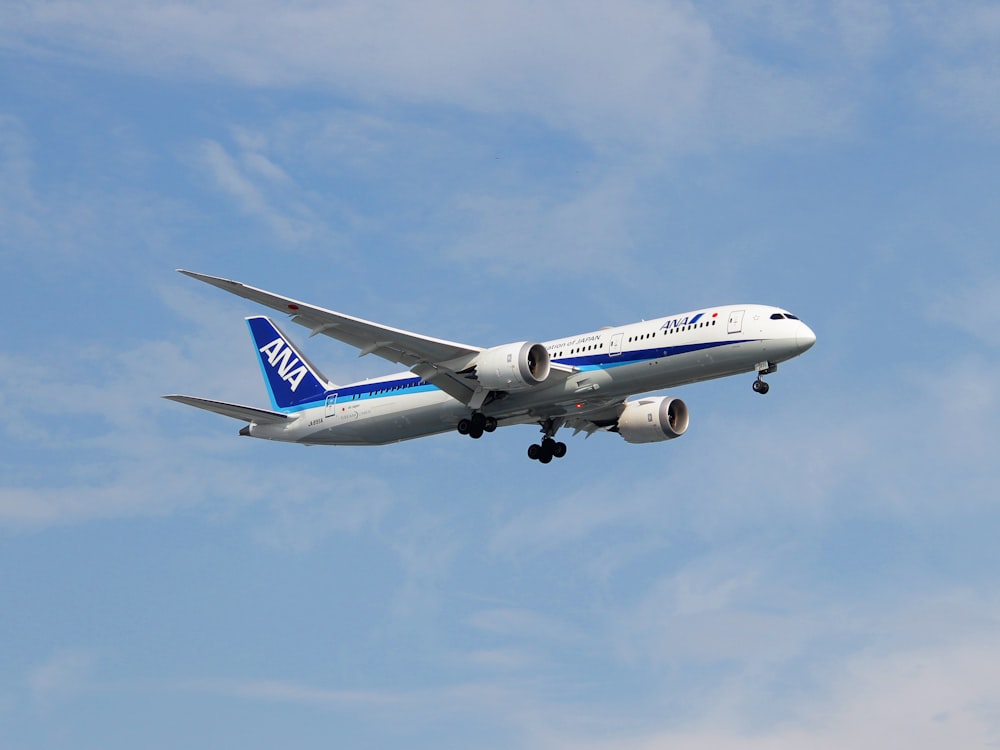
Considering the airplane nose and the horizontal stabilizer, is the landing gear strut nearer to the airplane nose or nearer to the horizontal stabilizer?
the airplane nose

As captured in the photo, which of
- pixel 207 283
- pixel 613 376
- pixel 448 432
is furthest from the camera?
pixel 448 432

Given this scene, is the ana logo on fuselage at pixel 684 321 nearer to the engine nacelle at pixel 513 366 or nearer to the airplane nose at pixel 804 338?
the airplane nose at pixel 804 338

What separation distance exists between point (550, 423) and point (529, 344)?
23.2 feet

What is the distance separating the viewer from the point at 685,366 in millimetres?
46781

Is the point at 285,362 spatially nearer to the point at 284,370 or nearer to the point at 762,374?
the point at 284,370

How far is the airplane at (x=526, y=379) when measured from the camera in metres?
46.2

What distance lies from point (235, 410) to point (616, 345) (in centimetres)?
→ 1635

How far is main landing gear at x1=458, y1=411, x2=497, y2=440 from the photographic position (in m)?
50.9

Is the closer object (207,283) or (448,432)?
(207,283)

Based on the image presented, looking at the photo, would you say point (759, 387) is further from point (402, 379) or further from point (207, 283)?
point (207, 283)

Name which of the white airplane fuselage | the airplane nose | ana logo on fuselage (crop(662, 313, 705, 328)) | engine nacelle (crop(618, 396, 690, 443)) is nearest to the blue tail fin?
the white airplane fuselage

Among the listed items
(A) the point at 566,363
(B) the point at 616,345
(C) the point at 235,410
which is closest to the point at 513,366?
(A) the point at 566,363

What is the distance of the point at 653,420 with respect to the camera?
179ft

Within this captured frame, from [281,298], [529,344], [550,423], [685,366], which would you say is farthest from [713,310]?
[281,298]
